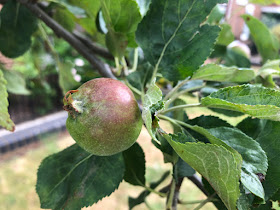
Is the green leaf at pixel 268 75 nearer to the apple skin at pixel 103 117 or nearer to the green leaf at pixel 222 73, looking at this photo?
the green leaf at pixel 222 73

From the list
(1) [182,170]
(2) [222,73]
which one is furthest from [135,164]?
(2) [222,73]

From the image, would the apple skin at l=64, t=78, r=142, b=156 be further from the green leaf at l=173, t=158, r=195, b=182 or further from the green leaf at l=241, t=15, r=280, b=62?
the green leaf at l=241, t=15, r=280, b=62

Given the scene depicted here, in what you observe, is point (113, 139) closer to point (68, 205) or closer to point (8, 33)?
point (68, 205)

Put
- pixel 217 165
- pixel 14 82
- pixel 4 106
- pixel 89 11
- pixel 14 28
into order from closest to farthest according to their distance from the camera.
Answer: pixel 217 165, pixel 4 106, pixel 89 11, pixel 14 28, pixel 14 82

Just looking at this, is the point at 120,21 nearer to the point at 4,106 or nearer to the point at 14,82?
the point at 4,106

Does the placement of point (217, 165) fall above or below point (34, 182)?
above

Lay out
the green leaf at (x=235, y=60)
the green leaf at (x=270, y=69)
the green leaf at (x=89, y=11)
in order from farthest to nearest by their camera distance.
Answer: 1. the green leaf at (x=235, y=60)
2. the green leaf at (x=89, y=11)
3. the green leaf at (x=270, y=69)

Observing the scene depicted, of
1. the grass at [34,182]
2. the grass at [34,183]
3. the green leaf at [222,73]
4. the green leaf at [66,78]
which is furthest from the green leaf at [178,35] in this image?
the grass at [34,182]
